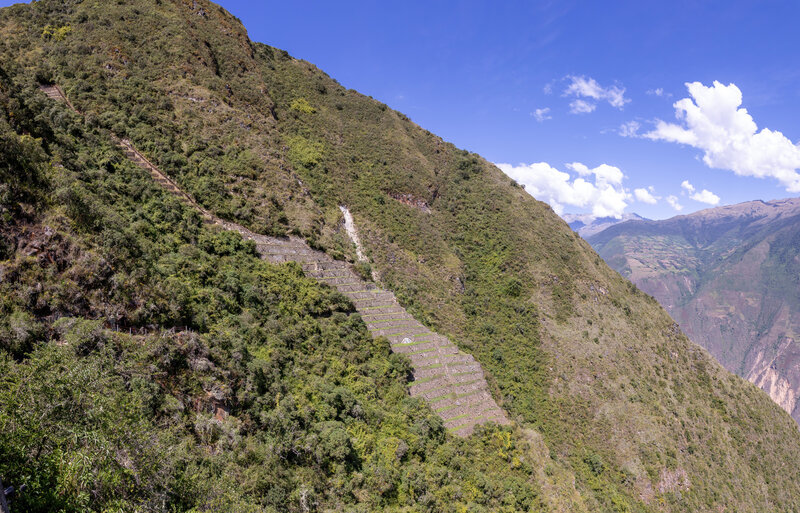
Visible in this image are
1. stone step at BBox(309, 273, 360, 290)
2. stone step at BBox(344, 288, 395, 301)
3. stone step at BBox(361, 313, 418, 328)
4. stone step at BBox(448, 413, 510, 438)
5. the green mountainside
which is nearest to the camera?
the green mountainside

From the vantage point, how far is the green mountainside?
482 inches


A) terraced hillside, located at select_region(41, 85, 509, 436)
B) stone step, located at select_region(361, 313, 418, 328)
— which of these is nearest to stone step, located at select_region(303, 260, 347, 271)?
terraced hillside, located at select_region(41, 85, 509, 436)

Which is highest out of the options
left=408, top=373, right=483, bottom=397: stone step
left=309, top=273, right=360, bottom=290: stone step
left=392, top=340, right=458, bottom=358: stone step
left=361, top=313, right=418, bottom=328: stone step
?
left=309, top=273, right=360, bottom=290: stone step

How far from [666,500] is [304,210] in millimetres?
44718

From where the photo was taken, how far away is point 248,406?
17.2m

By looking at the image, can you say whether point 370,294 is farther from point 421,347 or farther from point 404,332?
point 421,347

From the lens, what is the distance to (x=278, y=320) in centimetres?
2388

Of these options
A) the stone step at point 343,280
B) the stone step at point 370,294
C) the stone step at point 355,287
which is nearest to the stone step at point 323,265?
the stone step at point 343,280

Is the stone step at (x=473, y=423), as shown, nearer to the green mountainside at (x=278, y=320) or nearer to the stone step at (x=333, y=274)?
the green mountainside at (x=278, y=320)

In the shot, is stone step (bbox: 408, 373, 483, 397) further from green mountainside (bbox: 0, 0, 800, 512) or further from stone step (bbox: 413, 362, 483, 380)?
green mountainside (bbox: 0, 0, 800, 512)

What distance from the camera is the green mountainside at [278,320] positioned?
40.2 ft

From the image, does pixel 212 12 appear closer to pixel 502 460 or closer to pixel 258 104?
pixel 258 104

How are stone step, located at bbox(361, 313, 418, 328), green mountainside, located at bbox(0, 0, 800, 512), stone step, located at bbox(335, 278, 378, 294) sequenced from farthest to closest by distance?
stone step, located at bbox(335, 278, 378, 294) < stone step, located at bbox(361, 313, 418, 328) < green mountainside, located at bbox(0, 0, 800, 512)

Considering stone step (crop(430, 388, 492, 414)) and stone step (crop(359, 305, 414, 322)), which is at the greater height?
stone step (crop(359, 305, 414, 322))
